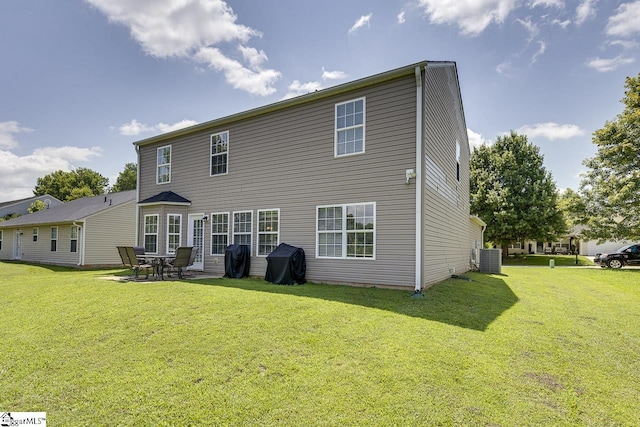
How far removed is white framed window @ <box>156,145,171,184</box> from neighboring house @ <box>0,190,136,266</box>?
5644 millimetres

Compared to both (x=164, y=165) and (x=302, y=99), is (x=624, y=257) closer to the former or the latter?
(x=302, y=99)

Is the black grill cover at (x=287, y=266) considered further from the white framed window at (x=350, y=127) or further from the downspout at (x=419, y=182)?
the downspout at (x=419, y=182)

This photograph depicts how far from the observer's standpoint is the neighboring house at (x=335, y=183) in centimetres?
812

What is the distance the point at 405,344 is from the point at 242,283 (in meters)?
5.76

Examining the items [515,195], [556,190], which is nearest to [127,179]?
[515,195]

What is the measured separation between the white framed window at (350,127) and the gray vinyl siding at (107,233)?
1399 centimetres

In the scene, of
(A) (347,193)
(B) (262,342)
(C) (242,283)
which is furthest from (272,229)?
(B) (262,342)

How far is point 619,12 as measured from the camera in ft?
32.3

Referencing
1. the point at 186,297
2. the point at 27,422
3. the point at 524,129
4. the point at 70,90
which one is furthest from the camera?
the point at 524,129

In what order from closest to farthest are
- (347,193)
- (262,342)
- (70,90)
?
(262,342)
(347,193)
(70,90)

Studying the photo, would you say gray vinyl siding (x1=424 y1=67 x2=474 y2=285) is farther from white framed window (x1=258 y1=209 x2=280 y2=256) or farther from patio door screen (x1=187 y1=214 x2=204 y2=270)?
patio door screen (x1=187 y1=214 x2=204 y2=270)

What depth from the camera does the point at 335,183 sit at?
9.13 meters

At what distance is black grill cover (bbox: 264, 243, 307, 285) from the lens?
357 inches

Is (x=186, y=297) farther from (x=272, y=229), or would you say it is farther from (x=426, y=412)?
(x=426, y=412)
